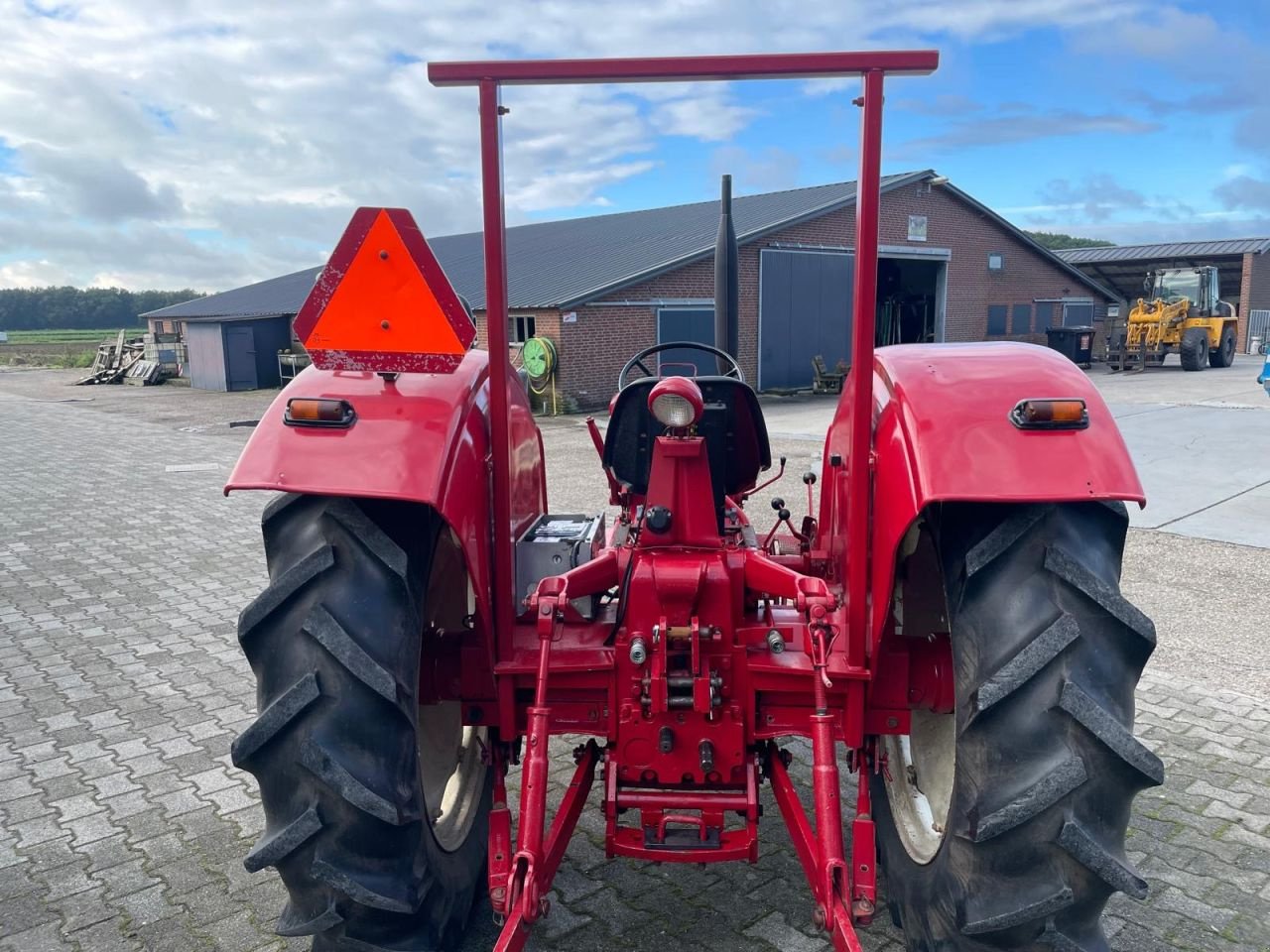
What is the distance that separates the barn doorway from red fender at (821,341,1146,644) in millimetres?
24121

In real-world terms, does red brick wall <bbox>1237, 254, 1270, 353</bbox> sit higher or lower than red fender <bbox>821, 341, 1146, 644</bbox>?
higher

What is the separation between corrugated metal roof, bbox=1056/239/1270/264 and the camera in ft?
114

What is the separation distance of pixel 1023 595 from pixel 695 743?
3.13 ft

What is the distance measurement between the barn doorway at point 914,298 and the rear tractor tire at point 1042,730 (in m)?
24.4

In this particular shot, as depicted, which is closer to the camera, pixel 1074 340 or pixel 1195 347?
pixel 1195 347

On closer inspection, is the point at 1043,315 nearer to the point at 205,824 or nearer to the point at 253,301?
the point at 253,301

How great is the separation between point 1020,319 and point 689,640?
2907 cm

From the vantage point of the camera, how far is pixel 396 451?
217 cm

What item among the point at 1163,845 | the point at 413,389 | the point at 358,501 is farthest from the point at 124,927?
the point at 1163,845

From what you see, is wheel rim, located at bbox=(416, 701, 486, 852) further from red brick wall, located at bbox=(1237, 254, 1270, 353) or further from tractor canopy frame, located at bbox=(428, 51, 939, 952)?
red brick wall, located at bbox=(1237, 254, 1270, 353)

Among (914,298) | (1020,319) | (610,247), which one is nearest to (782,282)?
(610,247)

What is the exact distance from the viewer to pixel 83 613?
5.99 meters

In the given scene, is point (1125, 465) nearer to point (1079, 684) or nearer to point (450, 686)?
point (1079, 684)

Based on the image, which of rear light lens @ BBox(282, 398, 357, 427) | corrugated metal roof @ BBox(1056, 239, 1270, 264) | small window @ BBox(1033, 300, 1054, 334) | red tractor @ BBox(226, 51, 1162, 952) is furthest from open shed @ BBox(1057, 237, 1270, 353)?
rear light lens @ BBox(282, 398, 357, 427)
